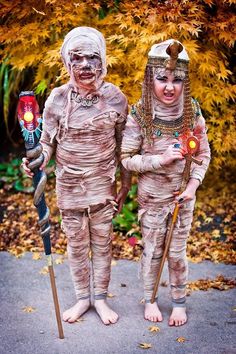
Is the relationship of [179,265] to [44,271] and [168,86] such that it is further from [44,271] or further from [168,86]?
[44,271]

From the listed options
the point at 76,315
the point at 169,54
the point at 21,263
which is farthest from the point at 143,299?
the point at 169,54

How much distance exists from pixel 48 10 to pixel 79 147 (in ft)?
5.56

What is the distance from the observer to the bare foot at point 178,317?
118 inches

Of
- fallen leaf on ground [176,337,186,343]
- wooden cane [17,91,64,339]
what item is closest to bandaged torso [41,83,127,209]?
wooden cane [17,91,64,339]

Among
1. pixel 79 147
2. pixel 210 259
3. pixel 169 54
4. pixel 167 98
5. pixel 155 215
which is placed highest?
pixel 169 54

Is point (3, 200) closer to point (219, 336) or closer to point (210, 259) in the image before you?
point (210, 259)

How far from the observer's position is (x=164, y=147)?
273 cm

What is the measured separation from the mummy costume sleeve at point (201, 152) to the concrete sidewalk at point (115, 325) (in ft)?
3.02

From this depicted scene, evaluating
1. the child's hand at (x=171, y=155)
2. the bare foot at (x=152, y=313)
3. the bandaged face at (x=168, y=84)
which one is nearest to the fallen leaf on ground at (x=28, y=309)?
the bare foot at (x=152, y=313)

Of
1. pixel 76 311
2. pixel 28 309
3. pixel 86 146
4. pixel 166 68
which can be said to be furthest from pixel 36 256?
pixel 166 68

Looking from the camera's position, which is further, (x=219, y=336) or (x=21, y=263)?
(x=21, y=263)

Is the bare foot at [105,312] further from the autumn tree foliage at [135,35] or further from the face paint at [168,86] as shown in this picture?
the autumn tree foliage at [135,35]

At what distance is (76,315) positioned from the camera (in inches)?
120

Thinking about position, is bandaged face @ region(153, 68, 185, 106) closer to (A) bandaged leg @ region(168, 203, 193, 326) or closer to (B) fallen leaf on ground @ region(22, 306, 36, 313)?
(A) bandaged leg @ region(168, 203, 193, 326)
